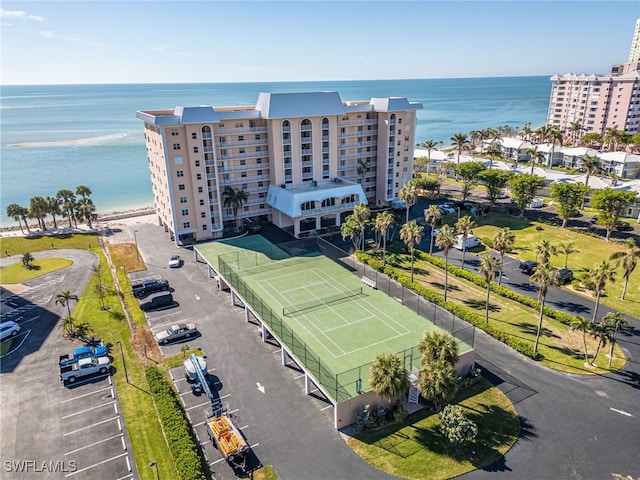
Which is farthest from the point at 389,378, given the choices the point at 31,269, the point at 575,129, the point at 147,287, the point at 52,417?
the point at 575,129

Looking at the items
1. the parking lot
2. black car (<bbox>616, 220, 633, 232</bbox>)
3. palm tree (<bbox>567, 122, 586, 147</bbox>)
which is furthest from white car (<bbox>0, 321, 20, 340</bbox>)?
palm tree (<bbox>567, 122, 586, 147</bbox>)

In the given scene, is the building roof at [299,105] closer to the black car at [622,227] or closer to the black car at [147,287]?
→ the black car at [147,287]

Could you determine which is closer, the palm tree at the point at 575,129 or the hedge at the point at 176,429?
the hedge at the point at 176,429

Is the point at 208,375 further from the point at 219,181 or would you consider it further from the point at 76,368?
the point at 219,181

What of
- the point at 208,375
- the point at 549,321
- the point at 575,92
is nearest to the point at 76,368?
the point at 208,375

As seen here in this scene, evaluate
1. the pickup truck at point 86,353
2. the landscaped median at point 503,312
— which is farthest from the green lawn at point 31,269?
the landscaped median at point 503,312

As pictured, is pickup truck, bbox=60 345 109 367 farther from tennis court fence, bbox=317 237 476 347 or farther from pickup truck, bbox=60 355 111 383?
tennis court fence, bbox=317 237 476 347
